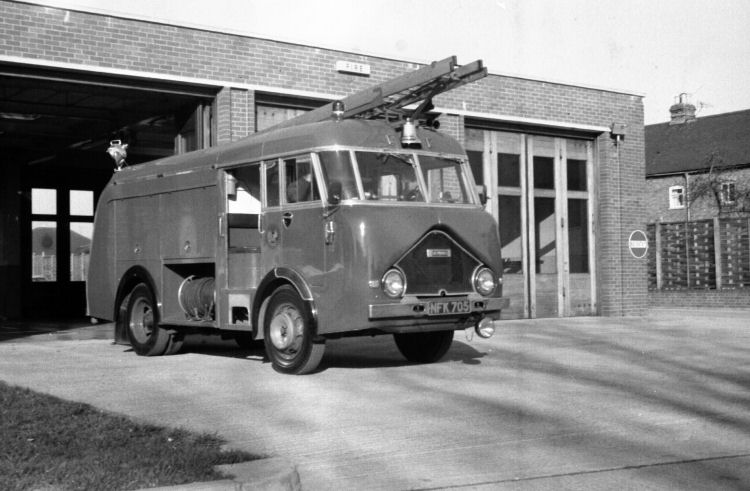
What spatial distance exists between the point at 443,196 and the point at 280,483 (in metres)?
5.80

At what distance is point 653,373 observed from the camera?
10.1 m

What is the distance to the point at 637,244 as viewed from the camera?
66.7ft

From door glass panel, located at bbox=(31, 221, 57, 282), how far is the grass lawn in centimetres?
2061

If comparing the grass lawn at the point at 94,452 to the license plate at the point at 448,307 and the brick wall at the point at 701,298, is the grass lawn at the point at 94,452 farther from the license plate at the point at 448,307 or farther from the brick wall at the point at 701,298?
the brick wall at the point at 701,298

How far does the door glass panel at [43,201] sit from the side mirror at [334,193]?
19.6 meters

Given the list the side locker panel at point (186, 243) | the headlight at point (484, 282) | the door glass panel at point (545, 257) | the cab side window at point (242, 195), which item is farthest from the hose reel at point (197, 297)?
the door glass panel at point (545, 257)

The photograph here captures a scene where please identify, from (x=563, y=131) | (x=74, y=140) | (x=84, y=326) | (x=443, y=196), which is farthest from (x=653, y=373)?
(x=74, y=140)

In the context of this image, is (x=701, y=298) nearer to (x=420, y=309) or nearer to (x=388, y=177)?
(x=388, y=177)

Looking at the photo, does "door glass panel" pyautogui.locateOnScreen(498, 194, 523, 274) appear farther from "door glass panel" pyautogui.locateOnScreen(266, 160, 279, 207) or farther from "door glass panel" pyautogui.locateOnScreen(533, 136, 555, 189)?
"door glass panel" pyautogui.locateOnScreen(266, 160, 279, 207)

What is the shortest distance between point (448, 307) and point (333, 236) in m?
1.37

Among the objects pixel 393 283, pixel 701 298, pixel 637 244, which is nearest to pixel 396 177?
pixel 393 283

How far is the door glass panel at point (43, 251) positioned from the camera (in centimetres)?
2705

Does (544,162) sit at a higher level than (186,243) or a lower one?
higher

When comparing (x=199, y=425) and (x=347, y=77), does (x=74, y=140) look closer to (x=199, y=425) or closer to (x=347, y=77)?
(x=347, y=77)
